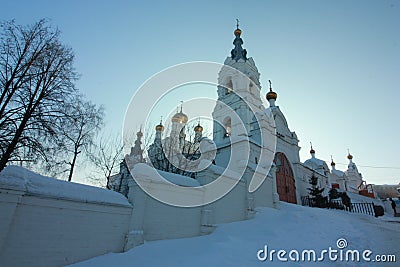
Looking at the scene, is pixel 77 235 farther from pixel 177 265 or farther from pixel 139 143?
pixel 139 143

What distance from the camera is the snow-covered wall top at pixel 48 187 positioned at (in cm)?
484

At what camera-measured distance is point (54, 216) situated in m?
5.31

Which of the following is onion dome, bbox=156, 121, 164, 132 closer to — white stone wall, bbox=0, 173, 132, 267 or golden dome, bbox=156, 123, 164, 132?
golden dome, bbox=156, 123, 164, 132

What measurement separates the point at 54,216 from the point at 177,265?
3.10 meters

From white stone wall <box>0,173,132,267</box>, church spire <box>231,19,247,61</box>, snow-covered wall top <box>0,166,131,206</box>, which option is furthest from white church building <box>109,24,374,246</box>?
snow-covered wall top <box>0,166,131,206</box>

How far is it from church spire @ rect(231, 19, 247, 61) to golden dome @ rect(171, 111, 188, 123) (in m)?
9.55

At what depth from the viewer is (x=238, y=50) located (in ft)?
90.3

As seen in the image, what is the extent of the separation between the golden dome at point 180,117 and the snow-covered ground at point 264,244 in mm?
19744

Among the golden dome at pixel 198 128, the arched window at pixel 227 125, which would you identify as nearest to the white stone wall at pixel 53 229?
the golden dome at pixel 198 128

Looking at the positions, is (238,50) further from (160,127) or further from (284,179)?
(284,179)

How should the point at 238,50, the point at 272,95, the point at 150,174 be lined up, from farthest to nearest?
the point at 238,50
the point at 272,95
the point at 150,174

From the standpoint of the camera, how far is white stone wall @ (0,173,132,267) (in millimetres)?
4703

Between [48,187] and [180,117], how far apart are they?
24533mm

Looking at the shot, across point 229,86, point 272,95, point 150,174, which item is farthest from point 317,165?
point 150,174
